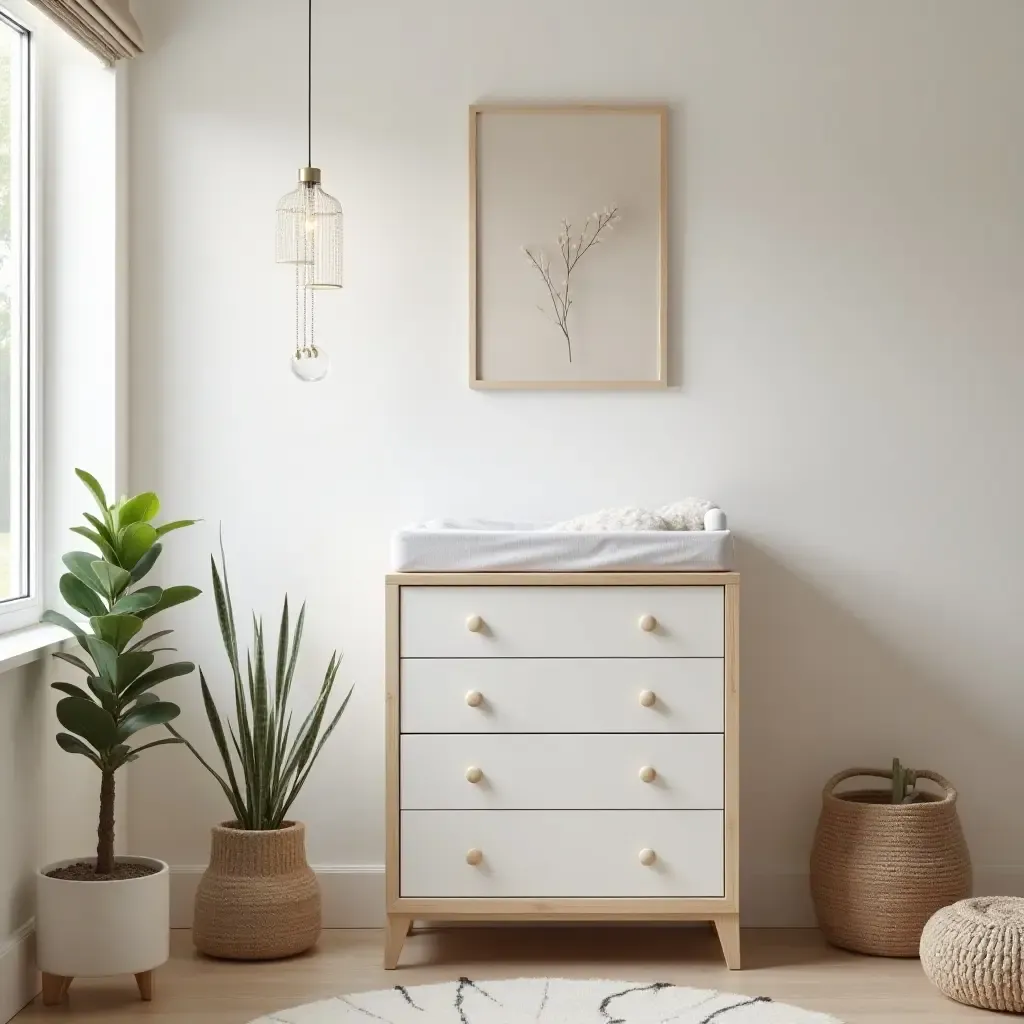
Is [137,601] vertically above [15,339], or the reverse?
[15,339]

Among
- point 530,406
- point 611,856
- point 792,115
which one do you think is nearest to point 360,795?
point 611,856

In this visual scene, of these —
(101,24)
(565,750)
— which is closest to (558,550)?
(565,750)

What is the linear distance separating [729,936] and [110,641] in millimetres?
1475

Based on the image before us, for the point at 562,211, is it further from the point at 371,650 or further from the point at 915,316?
the point at 371,650

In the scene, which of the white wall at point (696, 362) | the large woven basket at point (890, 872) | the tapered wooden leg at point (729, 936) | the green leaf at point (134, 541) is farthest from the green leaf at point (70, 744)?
the large woven basket at point (890, 872)

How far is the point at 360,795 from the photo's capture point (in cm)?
328

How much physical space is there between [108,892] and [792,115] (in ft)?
7.86

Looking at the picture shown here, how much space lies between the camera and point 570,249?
3.25 metres

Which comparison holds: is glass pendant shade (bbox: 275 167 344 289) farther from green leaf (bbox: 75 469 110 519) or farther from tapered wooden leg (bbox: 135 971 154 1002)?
tapered wooden leg (bbox: 135 971 154 1002)

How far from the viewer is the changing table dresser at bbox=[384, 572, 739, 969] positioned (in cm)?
283

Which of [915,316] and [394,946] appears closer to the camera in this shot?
[394,946]

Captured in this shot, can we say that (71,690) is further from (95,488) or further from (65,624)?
(95,488)

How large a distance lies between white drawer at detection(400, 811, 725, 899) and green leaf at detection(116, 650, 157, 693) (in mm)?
682

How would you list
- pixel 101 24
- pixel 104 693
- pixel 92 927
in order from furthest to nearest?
pixel 101 24, pixel 104 693, pixel 92 927
